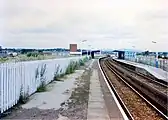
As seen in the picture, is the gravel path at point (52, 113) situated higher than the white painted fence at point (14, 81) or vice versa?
the white painted fence at point (14, 81)

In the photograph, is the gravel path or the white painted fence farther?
the white painted fence

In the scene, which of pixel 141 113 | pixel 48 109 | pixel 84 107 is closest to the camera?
pixel 48 109

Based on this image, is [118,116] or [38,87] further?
[38,87]

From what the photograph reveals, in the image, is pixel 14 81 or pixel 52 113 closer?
pixel 52 113

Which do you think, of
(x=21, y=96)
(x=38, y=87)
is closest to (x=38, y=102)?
(x=21, y=96)

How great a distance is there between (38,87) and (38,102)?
3.20 meters

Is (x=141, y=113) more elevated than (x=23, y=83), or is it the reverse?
(x=23, y=83)

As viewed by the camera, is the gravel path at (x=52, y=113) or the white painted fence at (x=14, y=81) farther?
the white painted fence at (x=14, y=81)

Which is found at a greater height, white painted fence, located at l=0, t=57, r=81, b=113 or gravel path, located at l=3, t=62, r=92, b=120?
white painted fence, located at l=0, t=57, r=81, b=113

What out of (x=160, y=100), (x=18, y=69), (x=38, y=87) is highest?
(x=18, y=69)

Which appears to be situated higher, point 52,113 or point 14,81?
point 14,81

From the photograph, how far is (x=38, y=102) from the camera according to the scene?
1054cm

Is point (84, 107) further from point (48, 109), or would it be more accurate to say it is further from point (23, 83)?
point (23, 83)

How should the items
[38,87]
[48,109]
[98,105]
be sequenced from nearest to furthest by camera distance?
[48,109] → [98,105] → [38,87]
